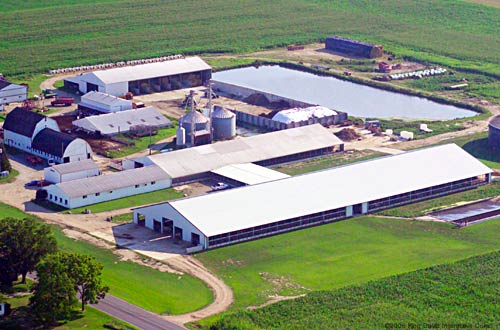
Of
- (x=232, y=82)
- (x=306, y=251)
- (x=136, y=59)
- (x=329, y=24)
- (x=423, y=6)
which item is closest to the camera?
(x=306, y=251)

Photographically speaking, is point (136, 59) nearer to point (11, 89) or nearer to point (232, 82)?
point (232, 82)

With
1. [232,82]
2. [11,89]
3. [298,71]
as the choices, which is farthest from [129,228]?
[298,71]

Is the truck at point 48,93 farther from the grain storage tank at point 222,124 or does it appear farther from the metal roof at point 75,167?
the metal roof at point 75,167

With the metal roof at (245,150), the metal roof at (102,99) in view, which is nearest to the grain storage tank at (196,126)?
the metal roof at (245,150)

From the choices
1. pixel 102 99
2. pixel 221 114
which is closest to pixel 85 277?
pixel 221 114

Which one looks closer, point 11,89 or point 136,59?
point 11,89

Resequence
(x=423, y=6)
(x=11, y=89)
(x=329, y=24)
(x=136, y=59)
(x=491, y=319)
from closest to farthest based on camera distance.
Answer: (x=491, y=319), (x=11, y=89), (x=136, y=59), (x=329, y=24), (x=423, y=6)

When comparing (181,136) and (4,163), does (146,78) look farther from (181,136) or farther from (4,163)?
(4,163)
